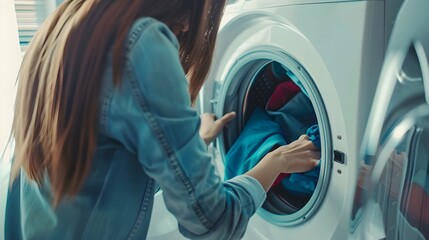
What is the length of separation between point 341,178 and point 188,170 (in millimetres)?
334

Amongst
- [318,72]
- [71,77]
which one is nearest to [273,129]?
[318,72]

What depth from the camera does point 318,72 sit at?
2.54ft

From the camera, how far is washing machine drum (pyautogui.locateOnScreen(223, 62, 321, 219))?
3.29 feet

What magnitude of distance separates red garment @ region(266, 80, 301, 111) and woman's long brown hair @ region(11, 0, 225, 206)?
416 mm

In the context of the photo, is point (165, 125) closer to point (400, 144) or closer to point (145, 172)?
point (145, 172)

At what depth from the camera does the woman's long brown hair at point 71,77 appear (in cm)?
57

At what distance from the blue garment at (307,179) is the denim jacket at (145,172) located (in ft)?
0.72

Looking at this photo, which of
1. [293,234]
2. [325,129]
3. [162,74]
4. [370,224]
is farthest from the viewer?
[293,234]

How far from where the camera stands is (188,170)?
1.97 ft

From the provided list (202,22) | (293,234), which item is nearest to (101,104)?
(202,22)

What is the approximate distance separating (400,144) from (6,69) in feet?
3.27

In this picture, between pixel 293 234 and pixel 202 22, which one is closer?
pixel 202 22

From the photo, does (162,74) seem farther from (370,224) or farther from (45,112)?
(370,224)

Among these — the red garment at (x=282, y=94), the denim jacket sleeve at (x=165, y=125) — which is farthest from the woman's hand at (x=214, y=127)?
the denim jacket sleeve at (x=165, y=125)
